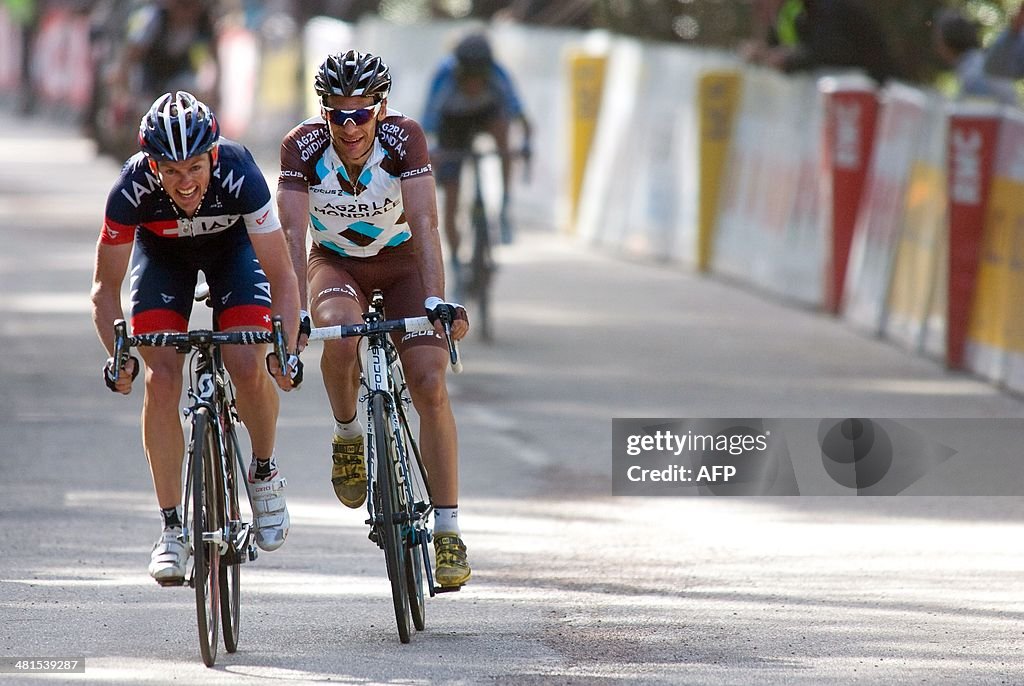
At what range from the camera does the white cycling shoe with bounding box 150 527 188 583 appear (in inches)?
248

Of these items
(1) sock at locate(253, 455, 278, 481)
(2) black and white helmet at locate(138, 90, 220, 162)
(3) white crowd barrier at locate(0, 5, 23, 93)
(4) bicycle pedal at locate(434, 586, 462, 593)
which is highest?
(2) black and white helmet at locate(138, 90, 220, 162)

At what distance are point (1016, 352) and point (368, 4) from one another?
24978mm

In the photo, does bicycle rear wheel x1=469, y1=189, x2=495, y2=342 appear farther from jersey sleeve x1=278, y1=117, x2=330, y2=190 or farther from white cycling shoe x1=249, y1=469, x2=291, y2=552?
white cycling shoe x1=249, y1=469, x2=291, y2=552

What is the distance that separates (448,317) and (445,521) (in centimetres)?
83

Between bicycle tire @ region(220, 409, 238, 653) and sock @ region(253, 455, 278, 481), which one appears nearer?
bicycle tire @ region(220, 409, 238, 653)

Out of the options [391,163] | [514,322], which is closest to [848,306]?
[514,322]

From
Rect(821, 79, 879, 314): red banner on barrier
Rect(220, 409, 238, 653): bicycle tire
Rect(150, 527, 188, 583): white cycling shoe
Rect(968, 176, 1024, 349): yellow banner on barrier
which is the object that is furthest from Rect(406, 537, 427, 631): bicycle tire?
Rect(821, 79, 879, 314): red banner on barrier

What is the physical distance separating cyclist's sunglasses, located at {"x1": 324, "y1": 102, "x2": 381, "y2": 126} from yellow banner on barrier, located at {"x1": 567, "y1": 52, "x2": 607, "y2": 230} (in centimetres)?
1443

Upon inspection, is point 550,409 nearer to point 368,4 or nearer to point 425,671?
point 425,671

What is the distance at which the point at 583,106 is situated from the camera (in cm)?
2136

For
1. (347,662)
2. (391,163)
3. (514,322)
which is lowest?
(514,322)

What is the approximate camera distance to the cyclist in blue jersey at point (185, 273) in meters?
6.25

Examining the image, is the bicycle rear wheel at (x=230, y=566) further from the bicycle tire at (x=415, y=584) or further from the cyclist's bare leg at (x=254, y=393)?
the bicycle tire at (x=415, y=584)

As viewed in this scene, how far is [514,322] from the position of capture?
1512 centimetres
